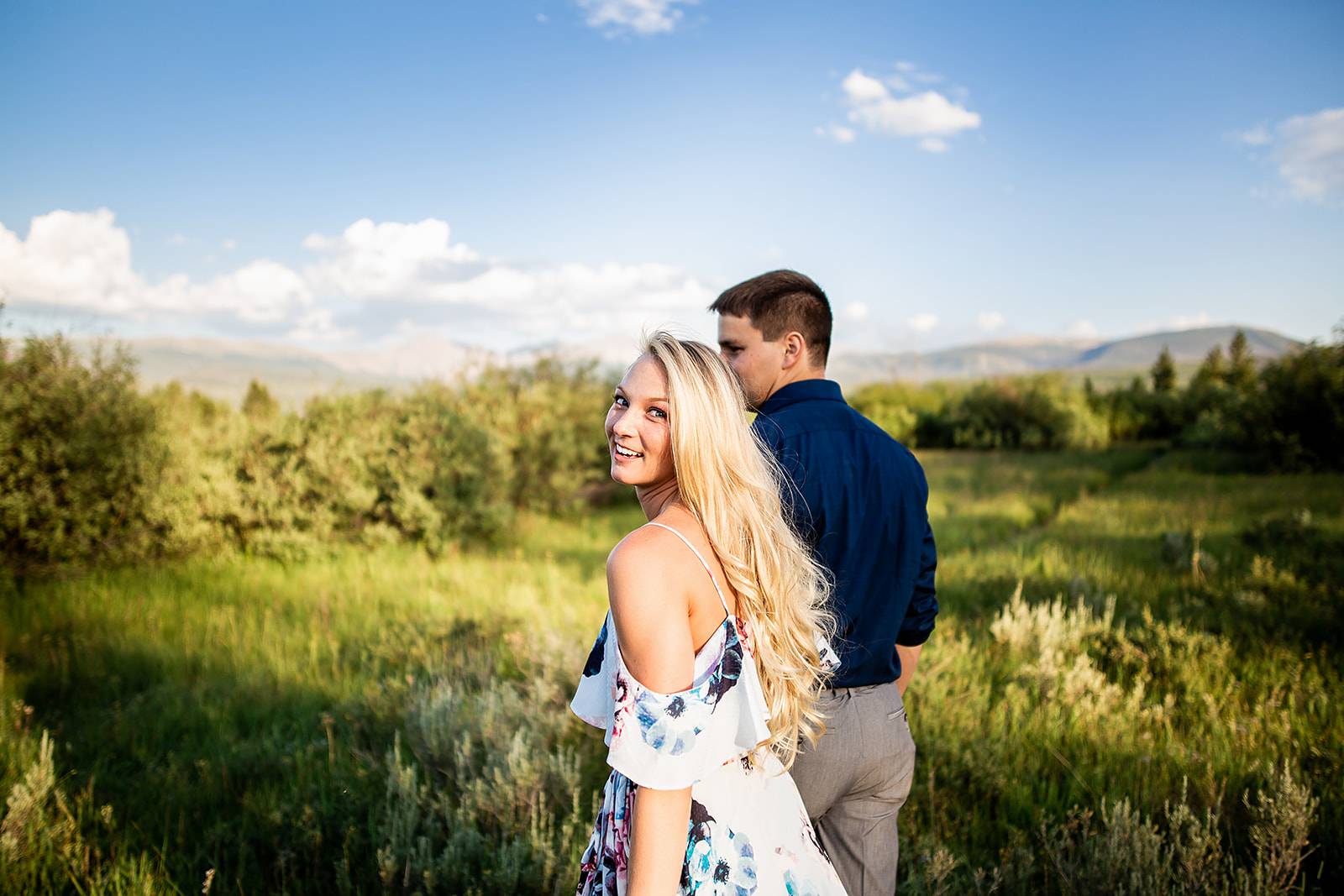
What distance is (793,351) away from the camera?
116 inches

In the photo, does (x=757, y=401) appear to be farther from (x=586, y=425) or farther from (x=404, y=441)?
(x=586, y=425)

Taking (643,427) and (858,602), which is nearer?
(643,427)

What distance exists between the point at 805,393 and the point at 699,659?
55.7 inches

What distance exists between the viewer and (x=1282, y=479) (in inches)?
664

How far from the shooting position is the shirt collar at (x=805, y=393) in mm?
2795

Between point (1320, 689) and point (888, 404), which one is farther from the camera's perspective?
point (888, 404)

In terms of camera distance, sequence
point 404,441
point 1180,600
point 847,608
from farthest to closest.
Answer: point 404,441
point 1180,600
point 847,608

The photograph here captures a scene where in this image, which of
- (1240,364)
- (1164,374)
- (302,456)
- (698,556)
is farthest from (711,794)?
(1164,374)

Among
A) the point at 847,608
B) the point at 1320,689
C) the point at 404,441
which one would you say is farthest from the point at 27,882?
the point at 404,441

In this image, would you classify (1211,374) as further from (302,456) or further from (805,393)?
(805,393)

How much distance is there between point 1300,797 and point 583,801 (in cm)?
340

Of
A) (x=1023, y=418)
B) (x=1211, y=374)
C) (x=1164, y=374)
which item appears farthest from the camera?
(x=1164, y=374)

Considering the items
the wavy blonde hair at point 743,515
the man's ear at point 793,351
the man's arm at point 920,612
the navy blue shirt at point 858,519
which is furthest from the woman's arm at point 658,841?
the man's ear at point 793,351

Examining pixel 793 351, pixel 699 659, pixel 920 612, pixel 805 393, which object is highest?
pixel 793 351
